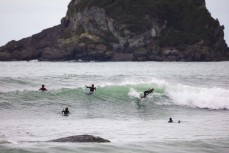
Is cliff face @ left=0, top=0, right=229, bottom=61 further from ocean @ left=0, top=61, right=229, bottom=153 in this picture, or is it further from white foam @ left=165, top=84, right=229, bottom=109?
white foam @ left=165, top=84, right=229, bottom=109

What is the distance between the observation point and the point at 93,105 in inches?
1250

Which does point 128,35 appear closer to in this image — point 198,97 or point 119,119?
point 198,97

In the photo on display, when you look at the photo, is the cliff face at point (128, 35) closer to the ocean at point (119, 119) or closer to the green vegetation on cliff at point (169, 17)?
the green vegetation on cliff at point (169, 17)

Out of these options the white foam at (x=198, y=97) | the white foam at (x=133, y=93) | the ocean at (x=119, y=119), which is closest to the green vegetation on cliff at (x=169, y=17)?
the ocean at (x=119, y=119)

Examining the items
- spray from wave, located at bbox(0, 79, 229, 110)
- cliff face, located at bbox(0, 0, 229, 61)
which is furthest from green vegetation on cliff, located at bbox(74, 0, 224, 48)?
spray from wave, located at bbox(0, 79, 229, 110)

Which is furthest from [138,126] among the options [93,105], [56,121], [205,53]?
[205,53]

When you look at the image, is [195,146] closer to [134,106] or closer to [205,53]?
[134,106]

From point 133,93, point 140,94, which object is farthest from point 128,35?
point 140,94

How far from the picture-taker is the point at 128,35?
508 ft

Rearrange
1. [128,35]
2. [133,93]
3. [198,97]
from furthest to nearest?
[128,35]
[133,93]
[198,97]

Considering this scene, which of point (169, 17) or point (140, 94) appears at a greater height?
point (169, 17)

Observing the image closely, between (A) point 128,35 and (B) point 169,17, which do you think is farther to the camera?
(B) point 169,17

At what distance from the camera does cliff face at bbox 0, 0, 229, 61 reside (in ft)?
488

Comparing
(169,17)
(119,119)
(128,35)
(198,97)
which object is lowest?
Answer: (119,119)
